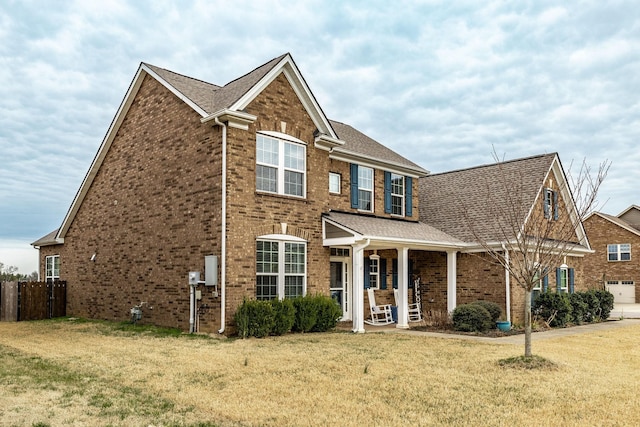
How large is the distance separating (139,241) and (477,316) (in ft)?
36.3

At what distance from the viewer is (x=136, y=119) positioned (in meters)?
18.8

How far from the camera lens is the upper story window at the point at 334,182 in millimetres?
19047

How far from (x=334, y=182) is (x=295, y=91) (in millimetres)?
3701

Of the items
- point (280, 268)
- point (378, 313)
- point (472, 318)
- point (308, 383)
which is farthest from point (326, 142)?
point (308, 383)

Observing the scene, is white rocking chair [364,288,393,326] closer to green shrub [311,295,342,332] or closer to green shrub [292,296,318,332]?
green shrub [311,295,342,332]

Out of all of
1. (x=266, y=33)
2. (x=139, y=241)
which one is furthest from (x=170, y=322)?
(x=266, y=33)

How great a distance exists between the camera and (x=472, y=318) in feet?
56.0

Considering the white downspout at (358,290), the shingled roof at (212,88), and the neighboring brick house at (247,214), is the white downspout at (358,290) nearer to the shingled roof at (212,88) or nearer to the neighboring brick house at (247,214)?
the neighboring brick house at (247,214)

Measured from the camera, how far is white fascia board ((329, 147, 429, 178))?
18.9 m

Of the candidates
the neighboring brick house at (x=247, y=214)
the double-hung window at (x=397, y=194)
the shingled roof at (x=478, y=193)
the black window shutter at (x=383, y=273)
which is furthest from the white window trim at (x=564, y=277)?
the black window shutter at (x=383, y=273)

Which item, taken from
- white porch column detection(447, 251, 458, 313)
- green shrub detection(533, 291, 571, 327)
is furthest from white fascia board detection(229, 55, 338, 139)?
green shrub detection(533, 291, 571, 327)

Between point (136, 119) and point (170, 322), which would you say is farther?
point (136, 119)

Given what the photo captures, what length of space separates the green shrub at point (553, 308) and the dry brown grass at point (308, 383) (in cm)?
544

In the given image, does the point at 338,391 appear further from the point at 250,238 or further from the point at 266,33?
the point at 266,33
